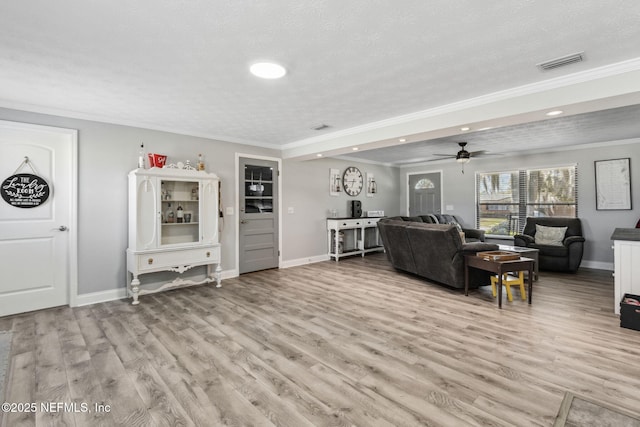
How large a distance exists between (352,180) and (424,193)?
7.28 ft

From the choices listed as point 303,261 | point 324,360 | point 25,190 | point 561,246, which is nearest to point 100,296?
point 25,190

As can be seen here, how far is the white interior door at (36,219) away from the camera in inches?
135

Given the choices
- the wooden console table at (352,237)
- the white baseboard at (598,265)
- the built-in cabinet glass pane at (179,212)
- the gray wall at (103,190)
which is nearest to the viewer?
the gray wall at (103,190)

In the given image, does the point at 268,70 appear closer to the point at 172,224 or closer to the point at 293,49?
the point at 293,49

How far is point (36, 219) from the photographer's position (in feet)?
11.8

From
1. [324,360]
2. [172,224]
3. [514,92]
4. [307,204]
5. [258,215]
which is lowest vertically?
[324,360]

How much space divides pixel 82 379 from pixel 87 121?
3.08m

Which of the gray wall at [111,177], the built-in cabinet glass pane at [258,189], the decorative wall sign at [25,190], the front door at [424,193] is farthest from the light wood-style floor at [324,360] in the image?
the front door at [424,193]

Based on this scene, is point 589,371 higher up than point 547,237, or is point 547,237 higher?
point 547,237

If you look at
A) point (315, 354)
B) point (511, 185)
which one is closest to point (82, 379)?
point (315, 354)

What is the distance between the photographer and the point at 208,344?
2705mm

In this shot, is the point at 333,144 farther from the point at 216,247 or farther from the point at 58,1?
the point at 58,1

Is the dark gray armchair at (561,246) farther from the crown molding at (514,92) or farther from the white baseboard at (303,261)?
the white baseboard at (303,261)

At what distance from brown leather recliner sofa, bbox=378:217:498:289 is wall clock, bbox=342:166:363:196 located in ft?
7.06
